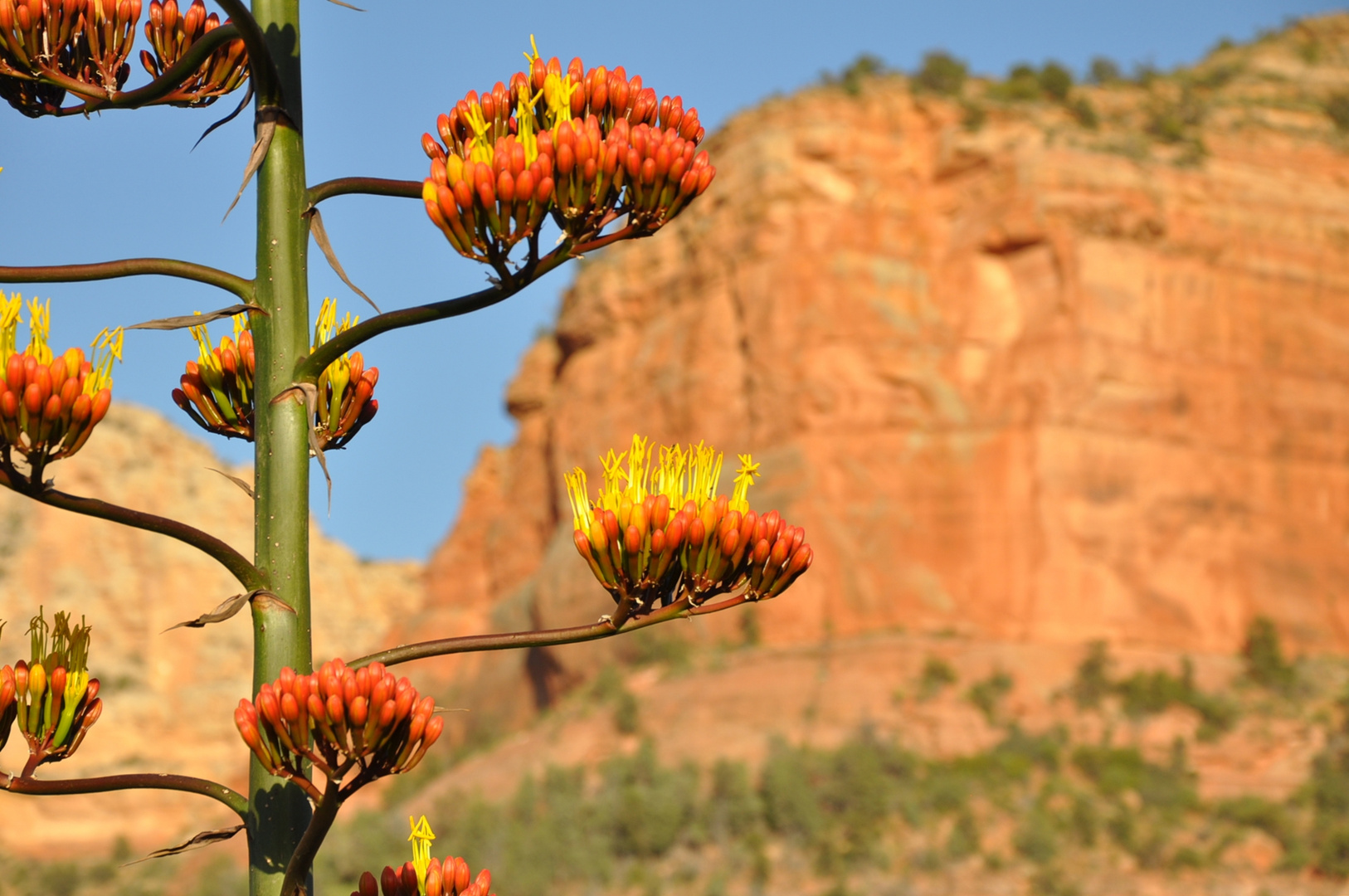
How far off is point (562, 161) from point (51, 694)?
2044 millimetres

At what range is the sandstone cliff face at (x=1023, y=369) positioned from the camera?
36.4 meters

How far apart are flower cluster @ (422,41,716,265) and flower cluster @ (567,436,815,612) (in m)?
0.69

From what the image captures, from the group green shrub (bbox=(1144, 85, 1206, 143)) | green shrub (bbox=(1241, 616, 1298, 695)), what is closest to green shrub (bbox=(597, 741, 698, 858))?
green shrub (bbox=(1241, 616, 1298, 695))

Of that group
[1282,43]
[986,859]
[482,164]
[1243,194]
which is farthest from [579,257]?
[1282,43]

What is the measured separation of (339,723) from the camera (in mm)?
3424

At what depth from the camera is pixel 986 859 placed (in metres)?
26.2

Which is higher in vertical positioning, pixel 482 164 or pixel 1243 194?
pixel 1243 194

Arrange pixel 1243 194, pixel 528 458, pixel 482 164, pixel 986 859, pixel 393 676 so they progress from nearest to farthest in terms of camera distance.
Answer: pixel 393 676 < pixel 482 164 < pixel 986 859 < pixel 1243 194 < pixel 528 458

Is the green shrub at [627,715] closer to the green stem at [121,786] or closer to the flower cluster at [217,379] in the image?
the flower cluster at [217,379]

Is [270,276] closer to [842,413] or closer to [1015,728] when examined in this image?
[1015,728]

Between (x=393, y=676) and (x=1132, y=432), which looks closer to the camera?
(x=393, y=676)

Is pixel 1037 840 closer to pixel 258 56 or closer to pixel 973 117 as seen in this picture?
pixel 973 117

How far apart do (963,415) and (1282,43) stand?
25.8m

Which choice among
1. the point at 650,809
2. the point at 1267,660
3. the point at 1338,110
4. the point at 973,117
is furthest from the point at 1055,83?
the point at 650,809
